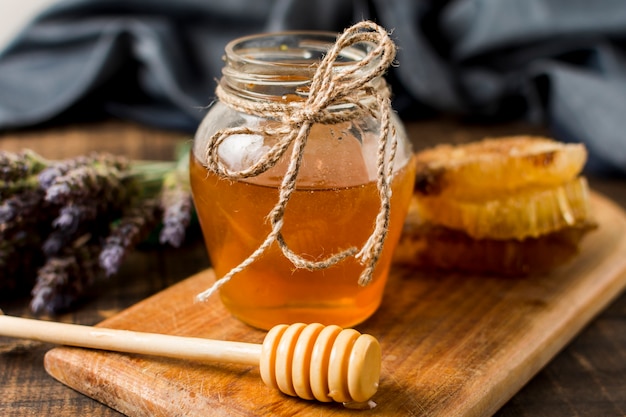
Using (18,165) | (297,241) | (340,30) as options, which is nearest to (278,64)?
(297,241)

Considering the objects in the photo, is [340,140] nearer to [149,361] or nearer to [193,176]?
[193,176]

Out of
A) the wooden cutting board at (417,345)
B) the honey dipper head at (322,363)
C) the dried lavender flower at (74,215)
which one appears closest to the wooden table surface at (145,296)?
the wooden cutting board at (417,345)

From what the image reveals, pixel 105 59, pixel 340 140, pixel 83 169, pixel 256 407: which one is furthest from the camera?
pixel 105 59

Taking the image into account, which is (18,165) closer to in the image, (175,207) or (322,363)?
(175,207)

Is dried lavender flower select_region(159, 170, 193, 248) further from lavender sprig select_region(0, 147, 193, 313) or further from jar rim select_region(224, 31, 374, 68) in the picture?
jar rim select_region(224, 31, 374, 68)

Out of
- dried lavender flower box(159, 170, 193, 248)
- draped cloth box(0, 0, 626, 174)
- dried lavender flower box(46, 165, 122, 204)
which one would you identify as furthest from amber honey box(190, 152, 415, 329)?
draped cloth box(0, 0, 626, 174)

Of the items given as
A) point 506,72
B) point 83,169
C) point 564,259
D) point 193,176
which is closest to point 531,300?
point 564,259

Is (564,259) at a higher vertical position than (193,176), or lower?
lower
